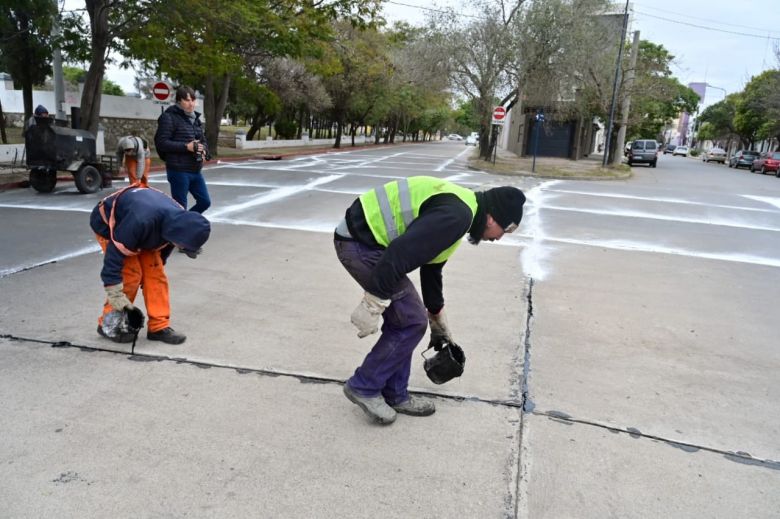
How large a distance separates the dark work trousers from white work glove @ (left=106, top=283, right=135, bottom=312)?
5.07 feet

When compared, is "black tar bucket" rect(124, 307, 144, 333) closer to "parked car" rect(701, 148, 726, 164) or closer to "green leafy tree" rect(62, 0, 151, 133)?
"green leafy tree" rect(62, 0, 151, 133)

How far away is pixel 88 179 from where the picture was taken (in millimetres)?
11203

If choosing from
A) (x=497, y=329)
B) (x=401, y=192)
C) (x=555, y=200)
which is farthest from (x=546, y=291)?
(x=555, y=200)

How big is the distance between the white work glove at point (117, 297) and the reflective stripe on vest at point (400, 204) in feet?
5.85

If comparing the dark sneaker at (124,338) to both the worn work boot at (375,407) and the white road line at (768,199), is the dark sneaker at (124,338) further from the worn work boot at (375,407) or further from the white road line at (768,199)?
the white road line at (768,199)

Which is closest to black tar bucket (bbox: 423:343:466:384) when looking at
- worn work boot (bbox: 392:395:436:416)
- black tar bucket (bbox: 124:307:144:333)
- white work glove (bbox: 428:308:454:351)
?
white work glove (bbox: 428:308:454:351)

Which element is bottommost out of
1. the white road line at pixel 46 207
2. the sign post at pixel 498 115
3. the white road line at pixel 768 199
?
the white road line at pixel 46 207

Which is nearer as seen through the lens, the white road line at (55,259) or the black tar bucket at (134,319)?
the black tar bucket at (134,319)

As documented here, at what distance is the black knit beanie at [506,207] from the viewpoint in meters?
2.77

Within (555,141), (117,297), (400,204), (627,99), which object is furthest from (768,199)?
(555,141)

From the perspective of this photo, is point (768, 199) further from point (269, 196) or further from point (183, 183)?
point (183, 183)

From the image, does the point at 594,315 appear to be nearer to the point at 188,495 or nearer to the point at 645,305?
the point at 645,305

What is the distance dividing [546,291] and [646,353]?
1674 mm

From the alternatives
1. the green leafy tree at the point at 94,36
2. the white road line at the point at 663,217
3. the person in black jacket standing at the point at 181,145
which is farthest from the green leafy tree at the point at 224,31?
the white road line at the point at 663,217
